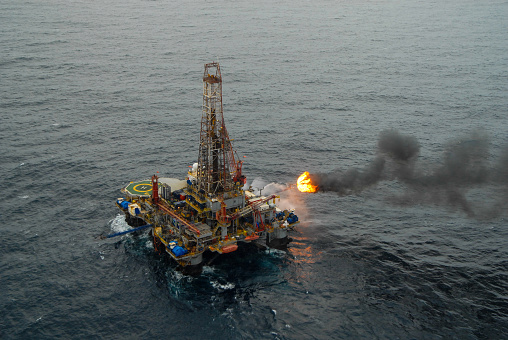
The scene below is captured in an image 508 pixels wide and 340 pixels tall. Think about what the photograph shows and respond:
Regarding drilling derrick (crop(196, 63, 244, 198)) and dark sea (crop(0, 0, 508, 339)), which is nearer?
dark sea (crop(0, 0, 508, 339))

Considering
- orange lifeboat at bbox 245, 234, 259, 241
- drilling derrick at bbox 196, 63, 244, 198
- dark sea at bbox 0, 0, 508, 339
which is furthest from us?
A: orange lifeboat at bbox 245, 234, 259, 241

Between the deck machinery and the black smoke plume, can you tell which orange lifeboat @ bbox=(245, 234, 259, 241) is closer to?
the deck machinery

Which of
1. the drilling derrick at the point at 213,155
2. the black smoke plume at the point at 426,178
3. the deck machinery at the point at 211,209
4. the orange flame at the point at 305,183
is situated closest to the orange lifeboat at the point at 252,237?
the deck machinery at the point at 211,209

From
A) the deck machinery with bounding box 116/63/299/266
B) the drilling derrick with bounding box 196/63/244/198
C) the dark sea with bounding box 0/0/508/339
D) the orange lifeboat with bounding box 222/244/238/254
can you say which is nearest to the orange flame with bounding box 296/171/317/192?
the dark sea with bounding box 0/0/508/339

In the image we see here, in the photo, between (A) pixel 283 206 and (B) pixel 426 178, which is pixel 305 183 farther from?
(B) pixel 426 178

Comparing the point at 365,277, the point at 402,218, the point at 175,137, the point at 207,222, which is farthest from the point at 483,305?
the point at 175,137
